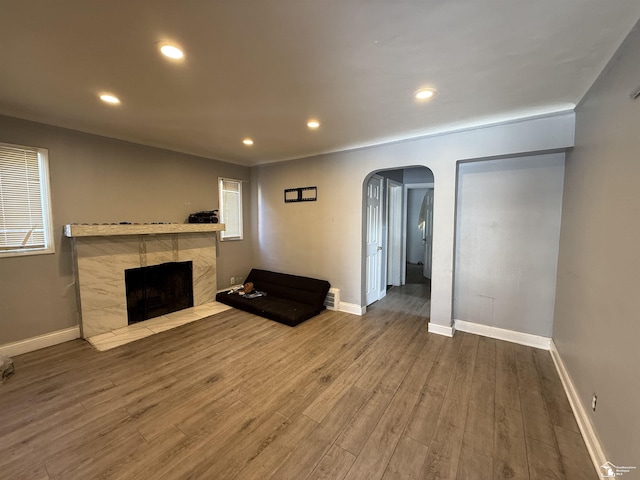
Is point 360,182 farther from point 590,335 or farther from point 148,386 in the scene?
point 148,386

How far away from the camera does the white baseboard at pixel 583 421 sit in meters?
1.54

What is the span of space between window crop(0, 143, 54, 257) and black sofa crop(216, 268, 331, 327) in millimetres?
2455

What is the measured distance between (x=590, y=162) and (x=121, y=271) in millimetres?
5178

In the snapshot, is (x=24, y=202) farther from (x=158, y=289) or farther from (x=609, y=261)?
(x=609, y=261)

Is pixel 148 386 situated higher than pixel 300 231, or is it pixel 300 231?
pixel 300 231

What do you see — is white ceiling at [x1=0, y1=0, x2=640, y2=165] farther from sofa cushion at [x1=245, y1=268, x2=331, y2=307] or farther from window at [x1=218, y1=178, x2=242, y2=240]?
sofa cushion at [x1=245, y1=268, x2=331, y2=307]

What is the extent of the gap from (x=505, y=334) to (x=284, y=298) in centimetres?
320

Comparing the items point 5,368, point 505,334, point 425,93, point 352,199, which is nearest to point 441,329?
point 505,334

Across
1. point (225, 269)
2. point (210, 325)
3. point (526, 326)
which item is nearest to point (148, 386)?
point (210, 325)

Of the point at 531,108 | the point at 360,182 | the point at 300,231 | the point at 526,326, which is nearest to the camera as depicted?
the point at 531,108

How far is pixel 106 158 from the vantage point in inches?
134

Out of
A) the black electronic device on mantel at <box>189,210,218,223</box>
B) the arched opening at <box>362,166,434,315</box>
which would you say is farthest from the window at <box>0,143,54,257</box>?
the arched opening at <box>362,166,434,315</box>

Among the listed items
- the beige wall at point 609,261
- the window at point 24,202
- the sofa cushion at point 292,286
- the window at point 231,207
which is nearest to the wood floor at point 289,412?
the beige wall at point 609,261

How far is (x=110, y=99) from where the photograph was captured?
2408 millimetres
